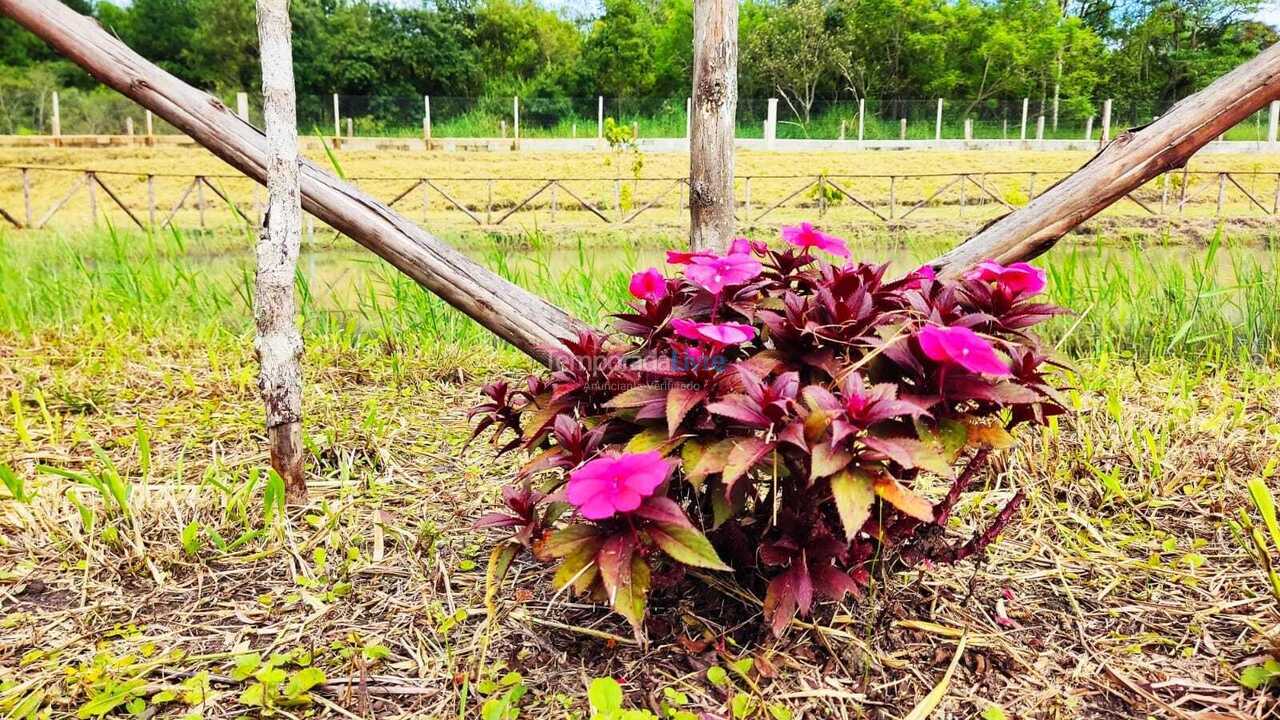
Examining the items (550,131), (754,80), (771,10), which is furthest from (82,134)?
(771,10)

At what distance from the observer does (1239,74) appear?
59.4 inches

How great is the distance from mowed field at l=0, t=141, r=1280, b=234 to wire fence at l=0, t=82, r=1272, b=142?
3.06 m

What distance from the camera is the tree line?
2100cm

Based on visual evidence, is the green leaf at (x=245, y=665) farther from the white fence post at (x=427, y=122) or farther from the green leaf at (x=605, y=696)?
the white fence post at (x=427, y=122)

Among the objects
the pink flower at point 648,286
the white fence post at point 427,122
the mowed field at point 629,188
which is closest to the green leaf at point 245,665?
the pink flower at point 648,286

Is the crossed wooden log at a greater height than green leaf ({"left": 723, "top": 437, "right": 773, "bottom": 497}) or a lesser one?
greater

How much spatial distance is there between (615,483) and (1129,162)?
1400 millimetres

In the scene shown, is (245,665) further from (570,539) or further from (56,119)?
(56,119)

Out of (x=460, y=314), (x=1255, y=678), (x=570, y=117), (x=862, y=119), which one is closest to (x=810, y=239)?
(x=1255, y=678)

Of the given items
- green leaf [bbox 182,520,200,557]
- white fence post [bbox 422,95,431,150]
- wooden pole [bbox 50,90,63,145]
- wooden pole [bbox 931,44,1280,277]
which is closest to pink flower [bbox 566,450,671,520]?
green leaf [bbox 182,520,200,557]

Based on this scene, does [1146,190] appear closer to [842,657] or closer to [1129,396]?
[1129,396]

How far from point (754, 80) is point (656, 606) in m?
25.3

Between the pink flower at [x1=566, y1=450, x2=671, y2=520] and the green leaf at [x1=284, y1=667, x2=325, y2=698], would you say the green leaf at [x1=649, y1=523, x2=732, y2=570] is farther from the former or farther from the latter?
the green leaf at [x1=284, y1=667, x2=325, y2=698]

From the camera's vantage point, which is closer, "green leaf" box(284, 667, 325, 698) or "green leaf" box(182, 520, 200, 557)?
"green leaf" box(284, 667, 325, 698)
